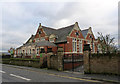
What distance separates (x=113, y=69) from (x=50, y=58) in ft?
27.3

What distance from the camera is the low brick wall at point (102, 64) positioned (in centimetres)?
905

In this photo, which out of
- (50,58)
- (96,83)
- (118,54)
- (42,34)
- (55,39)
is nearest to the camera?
(96,83)

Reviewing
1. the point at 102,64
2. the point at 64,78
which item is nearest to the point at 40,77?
the point at 64,78

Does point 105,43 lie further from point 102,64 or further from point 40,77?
point 40,77

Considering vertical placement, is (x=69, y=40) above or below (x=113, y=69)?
above

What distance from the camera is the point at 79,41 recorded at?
3241 cm

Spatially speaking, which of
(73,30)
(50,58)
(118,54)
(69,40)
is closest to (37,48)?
(69,40)

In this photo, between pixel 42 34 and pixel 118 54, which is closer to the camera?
pixel 118 54

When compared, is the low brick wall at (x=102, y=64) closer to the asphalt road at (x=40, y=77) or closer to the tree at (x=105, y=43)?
the asphalt road at (x=40, y=77)

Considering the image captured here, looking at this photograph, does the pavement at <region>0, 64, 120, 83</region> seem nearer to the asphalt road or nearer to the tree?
the asphalt road

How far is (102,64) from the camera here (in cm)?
978

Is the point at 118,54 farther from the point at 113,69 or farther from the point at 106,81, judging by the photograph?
the point at 106,81

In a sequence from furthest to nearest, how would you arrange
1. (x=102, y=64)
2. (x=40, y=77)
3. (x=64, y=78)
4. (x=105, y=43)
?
(x=105, y=43), (x=102, y=64), (x=40, y=77), (x=64, y=78)

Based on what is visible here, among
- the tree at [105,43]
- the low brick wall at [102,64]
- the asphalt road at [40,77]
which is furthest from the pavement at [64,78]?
the tree at [105,43]
